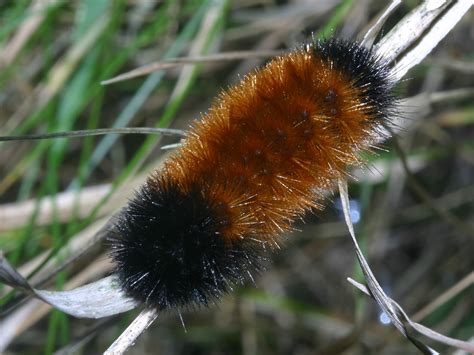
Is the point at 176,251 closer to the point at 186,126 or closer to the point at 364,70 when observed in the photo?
the point at 364,70

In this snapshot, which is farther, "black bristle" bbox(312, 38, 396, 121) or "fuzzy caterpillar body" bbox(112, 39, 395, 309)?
"black bristle" bbox(312, 38, 396, 121)

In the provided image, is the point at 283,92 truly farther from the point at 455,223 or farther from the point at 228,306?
the point at 228,306

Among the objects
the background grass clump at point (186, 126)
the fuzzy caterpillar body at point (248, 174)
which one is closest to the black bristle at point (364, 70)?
the fuzzy caterpillar body at point (248, 174)

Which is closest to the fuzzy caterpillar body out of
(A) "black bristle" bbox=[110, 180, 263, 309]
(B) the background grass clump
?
(A) "black bristle" bbox=[110, 180, 263, 309]

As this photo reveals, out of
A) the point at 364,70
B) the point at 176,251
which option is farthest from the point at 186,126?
the point at 176,251

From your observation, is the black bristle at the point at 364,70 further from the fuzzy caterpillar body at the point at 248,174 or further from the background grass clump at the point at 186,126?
the background grass clump at the point at 186,126

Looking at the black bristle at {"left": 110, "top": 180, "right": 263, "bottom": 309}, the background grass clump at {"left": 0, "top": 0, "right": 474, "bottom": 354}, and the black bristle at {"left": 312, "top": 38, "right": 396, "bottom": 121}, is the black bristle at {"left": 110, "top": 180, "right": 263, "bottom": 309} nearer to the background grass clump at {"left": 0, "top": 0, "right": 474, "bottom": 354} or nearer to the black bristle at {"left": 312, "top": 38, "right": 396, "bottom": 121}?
the black bristle at {"left": 312, "top": 38, "right": 396, "bottom": 121}
